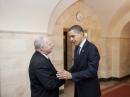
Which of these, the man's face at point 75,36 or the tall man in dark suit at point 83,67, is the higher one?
the man's face at point 75,36

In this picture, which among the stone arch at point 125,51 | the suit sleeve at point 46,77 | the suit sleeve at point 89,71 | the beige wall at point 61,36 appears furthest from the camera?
the stone arch at point 125,51

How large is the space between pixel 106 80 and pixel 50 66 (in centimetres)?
630

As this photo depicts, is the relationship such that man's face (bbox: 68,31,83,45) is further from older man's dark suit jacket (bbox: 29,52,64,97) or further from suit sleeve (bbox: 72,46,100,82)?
older man's dark suit jacket (bbox: 29,52,64,97)

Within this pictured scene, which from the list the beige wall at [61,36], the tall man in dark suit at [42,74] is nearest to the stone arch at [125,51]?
the beige wall at [61,36]

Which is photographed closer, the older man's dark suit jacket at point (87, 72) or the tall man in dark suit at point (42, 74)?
the tall man in dark suit at point (42, 74)

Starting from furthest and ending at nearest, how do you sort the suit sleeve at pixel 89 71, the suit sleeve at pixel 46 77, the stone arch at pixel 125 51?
the stone arch at pixel 125 51
the suit sleeve at pixel 89 71
the suit sleeve at pixel 46 77

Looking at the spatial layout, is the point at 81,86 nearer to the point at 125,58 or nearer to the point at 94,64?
the point at 94,64

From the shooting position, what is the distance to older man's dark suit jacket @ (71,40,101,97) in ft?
8.34

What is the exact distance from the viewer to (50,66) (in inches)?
96.7

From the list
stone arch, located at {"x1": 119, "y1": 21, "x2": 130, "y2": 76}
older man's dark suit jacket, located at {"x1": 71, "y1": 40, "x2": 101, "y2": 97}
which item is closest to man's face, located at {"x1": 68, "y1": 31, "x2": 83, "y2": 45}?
older man's dark suit jacket, located at {"x1": 71, "y1": 40, "x2": 101, "y2": 97}

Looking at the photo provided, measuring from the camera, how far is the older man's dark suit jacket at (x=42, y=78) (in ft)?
→ 7.71

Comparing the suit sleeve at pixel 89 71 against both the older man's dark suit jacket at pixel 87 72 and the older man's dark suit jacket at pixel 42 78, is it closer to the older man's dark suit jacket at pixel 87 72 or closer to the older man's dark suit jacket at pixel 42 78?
the older man's dark suit jacket at pixel 87 72

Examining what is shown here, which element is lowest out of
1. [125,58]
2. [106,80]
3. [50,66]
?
[106,80]

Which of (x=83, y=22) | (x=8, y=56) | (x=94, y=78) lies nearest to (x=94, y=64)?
(x=94, y=78)
